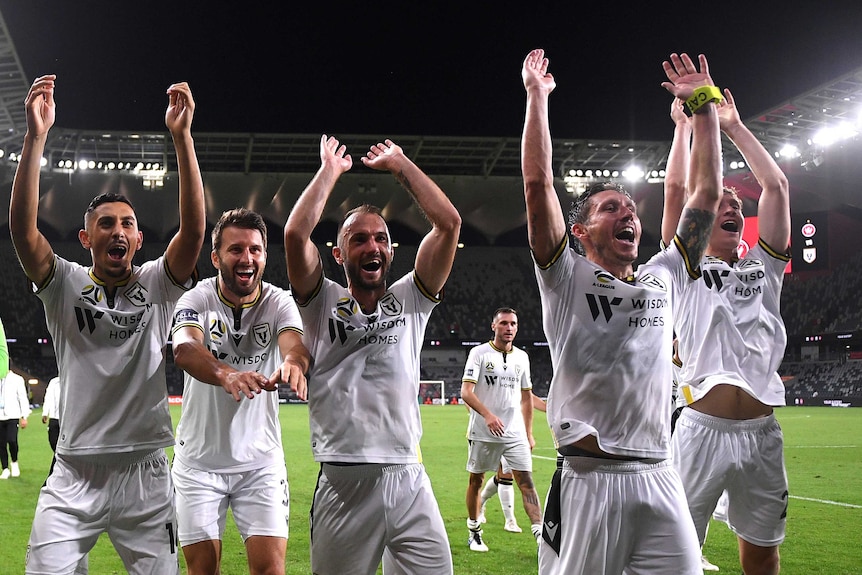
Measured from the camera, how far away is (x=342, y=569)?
13.6 ft

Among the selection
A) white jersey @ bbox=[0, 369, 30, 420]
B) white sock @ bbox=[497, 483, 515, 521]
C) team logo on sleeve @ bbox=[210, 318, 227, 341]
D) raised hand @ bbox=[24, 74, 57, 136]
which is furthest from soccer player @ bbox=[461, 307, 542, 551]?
white jersey @ bbox=[0, 369, 30, 420]

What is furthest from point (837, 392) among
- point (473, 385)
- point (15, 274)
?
point (15, 274)

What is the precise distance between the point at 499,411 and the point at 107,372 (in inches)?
262

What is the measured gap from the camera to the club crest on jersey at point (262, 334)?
5.18 meters

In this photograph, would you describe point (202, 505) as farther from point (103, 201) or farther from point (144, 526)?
point (103, 201)

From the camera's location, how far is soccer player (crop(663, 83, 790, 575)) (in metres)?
5.22

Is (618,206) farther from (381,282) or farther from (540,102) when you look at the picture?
(381,282)

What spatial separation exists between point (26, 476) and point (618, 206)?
14.7 m

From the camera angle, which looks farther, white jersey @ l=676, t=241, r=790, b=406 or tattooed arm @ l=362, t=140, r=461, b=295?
white jersey @ l=676, t=241, r=790, b=406

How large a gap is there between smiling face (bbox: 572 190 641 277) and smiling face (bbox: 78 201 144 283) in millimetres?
2617

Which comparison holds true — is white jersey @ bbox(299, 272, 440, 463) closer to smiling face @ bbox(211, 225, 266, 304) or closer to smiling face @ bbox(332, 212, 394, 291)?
smiling face @ bbox(332, 212, 394, 291)

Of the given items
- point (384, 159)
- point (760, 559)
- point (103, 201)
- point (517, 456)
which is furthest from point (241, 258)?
point (517, 456)

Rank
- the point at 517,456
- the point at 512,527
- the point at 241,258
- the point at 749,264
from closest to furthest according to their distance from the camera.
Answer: the point at 241,258 < the point at 749,264 < the point at 517,456 < the point at 512,527

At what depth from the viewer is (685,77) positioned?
4730 mm
